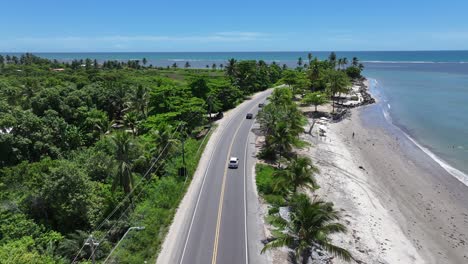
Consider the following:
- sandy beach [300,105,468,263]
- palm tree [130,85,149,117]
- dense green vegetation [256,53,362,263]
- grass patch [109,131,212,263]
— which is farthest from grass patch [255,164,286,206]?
palm tree [130,85,149,117]

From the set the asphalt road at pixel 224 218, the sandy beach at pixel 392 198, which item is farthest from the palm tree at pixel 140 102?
the sandy beach at pixel 392 198

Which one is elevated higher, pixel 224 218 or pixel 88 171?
pixel 88 171

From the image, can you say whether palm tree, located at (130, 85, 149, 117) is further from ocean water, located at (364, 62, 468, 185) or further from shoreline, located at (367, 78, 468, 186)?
ocean water, located at (364, 62, 468, 185)

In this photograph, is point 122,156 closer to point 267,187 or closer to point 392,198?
point 267,187

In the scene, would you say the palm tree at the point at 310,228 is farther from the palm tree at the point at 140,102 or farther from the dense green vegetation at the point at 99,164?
the palm tree at the point at 140,102

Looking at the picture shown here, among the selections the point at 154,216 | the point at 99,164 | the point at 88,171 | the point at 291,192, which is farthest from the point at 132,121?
the point at 291,192

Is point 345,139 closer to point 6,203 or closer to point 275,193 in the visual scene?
point 275,193
